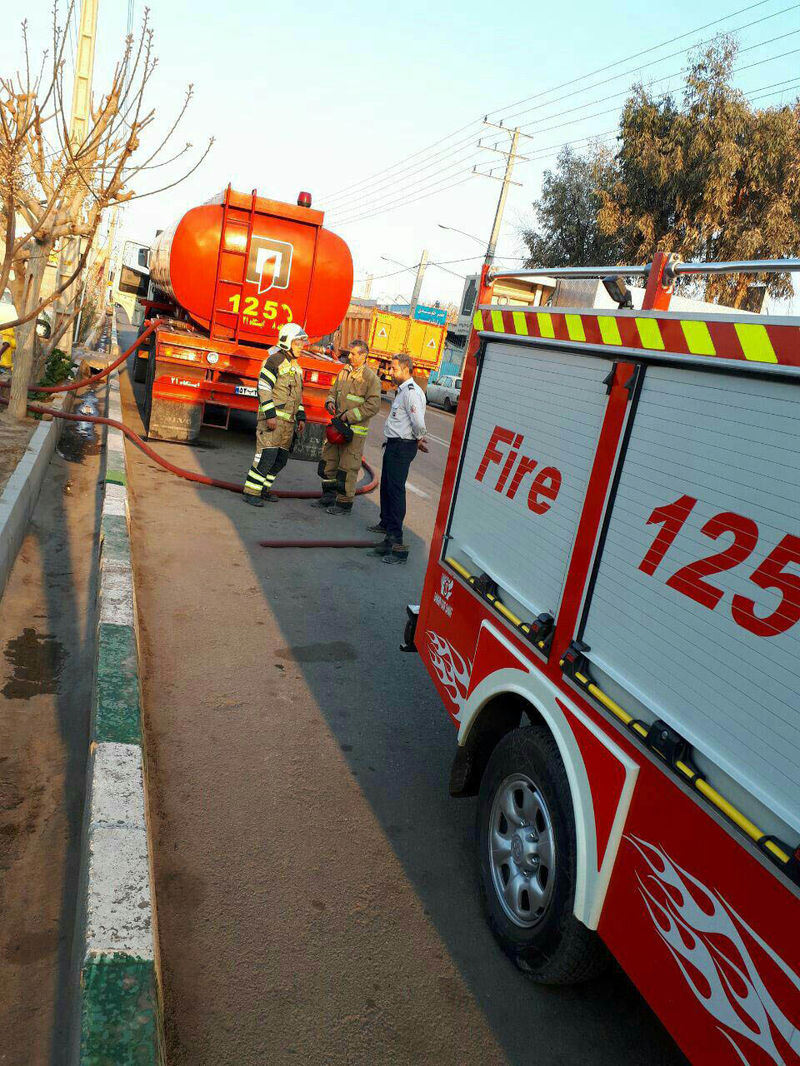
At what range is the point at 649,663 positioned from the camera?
7.77 feet

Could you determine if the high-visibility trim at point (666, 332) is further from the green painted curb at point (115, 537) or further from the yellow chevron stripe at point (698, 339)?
the green painted curb at point (115, 537)

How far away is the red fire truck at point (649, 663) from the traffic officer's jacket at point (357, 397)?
4957mm

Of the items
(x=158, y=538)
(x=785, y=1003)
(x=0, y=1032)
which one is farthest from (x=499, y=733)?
(x=158, y=538)

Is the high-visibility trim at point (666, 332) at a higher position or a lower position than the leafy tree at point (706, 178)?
lower

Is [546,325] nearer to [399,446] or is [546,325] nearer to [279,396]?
[399,446]

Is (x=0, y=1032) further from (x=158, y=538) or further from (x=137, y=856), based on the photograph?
(x=158, y=538)

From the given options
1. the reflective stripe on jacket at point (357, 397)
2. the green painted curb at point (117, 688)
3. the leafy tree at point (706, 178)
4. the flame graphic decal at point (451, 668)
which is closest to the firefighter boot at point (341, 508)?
the reflective stripe on jacket at point (357, 397)

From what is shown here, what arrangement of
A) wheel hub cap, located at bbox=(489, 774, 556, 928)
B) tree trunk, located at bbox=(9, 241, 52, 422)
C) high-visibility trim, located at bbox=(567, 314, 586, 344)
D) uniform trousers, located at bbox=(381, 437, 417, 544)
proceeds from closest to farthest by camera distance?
wheel hub cap, located at bbox=(489, 774, 556, 928), high-visibility trim, located at bbox=(567, 314, 586, 344), uniform trousers, located at bbox=(381, 437, 417, 544), tree trunk, located at bbox=(9, 241, 52, 422)

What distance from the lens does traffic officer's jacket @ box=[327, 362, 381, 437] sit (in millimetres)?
8453

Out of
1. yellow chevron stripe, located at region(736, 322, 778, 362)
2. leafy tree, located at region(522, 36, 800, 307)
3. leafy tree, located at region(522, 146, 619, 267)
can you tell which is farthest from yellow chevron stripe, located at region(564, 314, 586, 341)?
leafy tree, located at region(522, 146, 619, 267)

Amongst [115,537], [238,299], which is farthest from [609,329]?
[238,299]

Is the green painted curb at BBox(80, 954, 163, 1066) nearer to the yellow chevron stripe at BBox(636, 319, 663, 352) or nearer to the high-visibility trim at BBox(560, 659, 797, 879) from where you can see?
the high-visibility trim at BBox(560, 659, 797, 879)

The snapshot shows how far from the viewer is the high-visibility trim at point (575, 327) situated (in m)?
2.92

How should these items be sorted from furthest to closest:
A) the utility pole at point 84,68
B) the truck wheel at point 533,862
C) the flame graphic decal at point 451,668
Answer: the utility pole at point 84,68 → the flame graphic decal at point 451,668 → the truck wheel at point 533,862
